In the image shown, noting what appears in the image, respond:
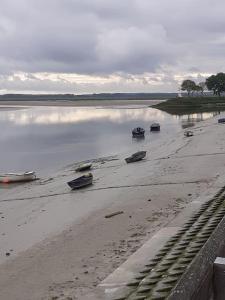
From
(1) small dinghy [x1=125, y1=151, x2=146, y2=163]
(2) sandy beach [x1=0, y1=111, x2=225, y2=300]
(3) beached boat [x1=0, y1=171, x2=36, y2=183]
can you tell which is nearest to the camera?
(2) sandy beach [x1=0, y1=111, x2=225, y2=300]

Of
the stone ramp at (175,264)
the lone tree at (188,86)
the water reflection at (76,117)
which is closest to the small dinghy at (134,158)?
the stone ramp at (175,264)

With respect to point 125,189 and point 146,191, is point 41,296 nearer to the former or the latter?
point 146,191

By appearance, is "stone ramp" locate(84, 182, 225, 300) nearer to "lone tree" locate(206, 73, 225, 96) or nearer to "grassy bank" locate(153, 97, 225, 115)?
"grassy bank" locate(153, 97, 225, 115)

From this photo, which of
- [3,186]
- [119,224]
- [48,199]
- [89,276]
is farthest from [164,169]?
[89,276]

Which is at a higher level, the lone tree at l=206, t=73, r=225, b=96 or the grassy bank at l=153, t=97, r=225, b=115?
the lone tree at l=206, t=73, r=225, b=96

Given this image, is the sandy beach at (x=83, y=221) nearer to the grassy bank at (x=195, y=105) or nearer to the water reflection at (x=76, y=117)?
the water reflection at (x=76, y=117)

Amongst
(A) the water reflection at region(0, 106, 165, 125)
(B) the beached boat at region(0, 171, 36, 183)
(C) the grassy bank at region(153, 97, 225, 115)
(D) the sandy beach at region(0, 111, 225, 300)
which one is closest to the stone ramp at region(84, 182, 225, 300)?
(D) the sandy beach at region(0, 111, 225, 300)

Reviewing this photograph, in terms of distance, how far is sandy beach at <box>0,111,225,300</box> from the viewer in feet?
32.0

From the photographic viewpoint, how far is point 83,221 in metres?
15.2

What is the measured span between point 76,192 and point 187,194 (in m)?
6.44

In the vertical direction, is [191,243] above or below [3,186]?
above

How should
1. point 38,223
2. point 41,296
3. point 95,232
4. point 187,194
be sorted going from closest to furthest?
point 41,296 → point 95,232 → point 38,223 → point 187,194

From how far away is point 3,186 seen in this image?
2791cm

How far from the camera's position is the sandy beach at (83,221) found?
976cm
